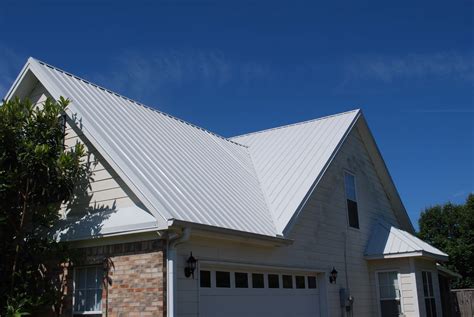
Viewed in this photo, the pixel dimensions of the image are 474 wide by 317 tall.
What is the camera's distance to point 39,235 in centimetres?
1123

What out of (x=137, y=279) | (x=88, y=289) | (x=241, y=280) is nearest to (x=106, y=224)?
(x=137, y=279)

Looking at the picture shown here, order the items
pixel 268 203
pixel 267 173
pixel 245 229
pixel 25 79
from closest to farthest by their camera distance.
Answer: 1. pixel 245 229
2. pixel 25 79
3. pixel 268 203
4. pixel 267 173

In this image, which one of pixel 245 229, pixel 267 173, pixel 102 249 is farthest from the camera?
pixel 267 173

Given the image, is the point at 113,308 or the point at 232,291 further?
the point at 232,291

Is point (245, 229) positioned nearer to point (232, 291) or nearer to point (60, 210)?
point (232, 291)

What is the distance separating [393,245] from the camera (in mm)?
17109

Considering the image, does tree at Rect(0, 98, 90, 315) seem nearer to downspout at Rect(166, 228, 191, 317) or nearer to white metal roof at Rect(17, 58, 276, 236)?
white metal roof at Rect(17, 58, 276, 236)

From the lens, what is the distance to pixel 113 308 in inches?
387

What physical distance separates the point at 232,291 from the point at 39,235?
13.8ft

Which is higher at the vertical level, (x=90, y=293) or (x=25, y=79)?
(x=25, y=79)

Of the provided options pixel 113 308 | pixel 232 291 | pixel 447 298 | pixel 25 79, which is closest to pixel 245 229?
pixel 232 291

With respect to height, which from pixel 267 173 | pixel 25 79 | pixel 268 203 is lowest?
pixel 268 203

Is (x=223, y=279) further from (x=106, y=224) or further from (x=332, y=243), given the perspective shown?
(x=332, y=243)

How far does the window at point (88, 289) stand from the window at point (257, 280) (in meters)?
3.40
